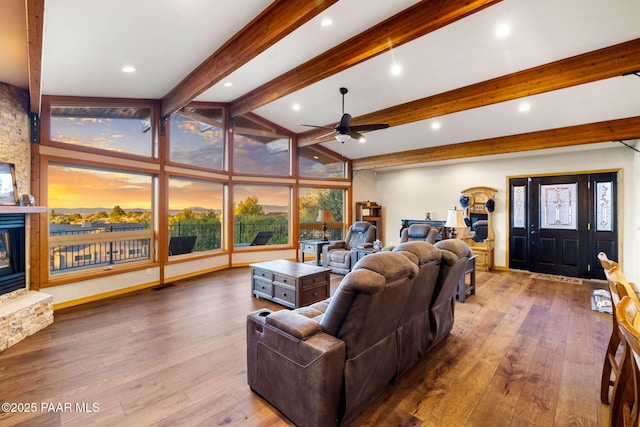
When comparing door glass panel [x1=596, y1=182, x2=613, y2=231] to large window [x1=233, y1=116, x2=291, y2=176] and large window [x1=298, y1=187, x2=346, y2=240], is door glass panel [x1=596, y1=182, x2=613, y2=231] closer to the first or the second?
large window [x1=298, y1=187, x2=346, y2=240]

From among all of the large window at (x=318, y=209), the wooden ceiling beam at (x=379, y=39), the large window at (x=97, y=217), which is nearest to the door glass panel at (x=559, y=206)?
the large window at (x=318, y=209)

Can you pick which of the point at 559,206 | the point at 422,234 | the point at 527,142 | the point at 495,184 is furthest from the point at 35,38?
the point at 559,206

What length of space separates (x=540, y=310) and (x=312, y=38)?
16.1 feet

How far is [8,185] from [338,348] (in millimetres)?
4314

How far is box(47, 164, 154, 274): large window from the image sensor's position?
4.18 meters

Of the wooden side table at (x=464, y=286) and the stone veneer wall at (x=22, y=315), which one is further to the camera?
the wooden side table at (x=464, y=286)

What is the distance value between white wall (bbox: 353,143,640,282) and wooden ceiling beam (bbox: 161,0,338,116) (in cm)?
551

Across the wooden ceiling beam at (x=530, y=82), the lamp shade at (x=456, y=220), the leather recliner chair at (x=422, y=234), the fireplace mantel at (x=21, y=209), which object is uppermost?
the wooden ceiling beam at (x=530, y=82)

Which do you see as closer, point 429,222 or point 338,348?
point 338,348

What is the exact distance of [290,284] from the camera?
13.0ft

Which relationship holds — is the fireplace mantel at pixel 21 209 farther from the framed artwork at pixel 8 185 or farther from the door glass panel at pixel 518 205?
the door glass panel at pixel 518 205

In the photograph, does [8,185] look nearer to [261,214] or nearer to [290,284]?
[290,284]

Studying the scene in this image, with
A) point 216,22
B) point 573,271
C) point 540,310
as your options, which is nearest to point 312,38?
point 216,22

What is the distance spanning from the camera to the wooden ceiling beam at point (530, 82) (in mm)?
3259
